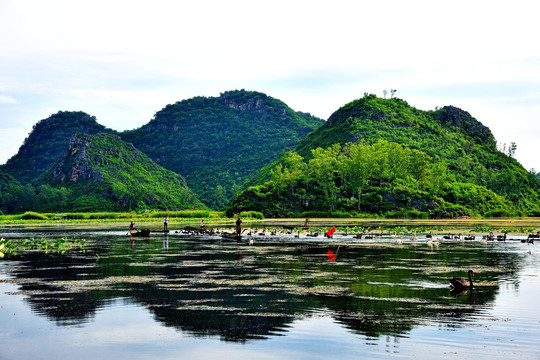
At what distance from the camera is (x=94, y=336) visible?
1878 cm

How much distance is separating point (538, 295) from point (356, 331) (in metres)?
12.1

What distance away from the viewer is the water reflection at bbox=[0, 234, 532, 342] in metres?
21.2

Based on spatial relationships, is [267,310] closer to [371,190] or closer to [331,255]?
[331,255]

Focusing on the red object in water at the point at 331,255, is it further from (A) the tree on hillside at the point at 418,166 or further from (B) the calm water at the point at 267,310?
(A) the tree on hillside at the point at 418,166

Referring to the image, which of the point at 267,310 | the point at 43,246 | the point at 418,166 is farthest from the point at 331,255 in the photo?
the point at 418,166

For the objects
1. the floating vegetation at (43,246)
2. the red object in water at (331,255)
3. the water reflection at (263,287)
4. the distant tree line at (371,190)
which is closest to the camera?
the water reflection at (263,287)

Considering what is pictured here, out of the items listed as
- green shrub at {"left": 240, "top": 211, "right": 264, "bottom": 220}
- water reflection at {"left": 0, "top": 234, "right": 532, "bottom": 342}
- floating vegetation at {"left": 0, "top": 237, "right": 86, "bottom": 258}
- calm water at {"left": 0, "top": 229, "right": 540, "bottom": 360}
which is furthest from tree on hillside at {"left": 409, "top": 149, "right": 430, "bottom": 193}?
calm water at {"left": 0, "top": 229, "right": 540, "bottom": 360}

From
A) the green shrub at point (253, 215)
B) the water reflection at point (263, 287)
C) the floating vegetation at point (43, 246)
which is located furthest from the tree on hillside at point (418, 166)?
the floating vegetation at point (43, 246)

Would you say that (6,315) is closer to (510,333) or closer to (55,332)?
(55,332)

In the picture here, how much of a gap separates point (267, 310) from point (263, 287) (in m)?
6.01

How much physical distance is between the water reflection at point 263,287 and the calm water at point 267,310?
3.2 inches

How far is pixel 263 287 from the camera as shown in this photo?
28.8m

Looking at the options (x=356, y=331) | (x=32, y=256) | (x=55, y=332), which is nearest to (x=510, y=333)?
(x=356, y=331)

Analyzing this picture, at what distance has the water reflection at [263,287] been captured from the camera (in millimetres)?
21188
